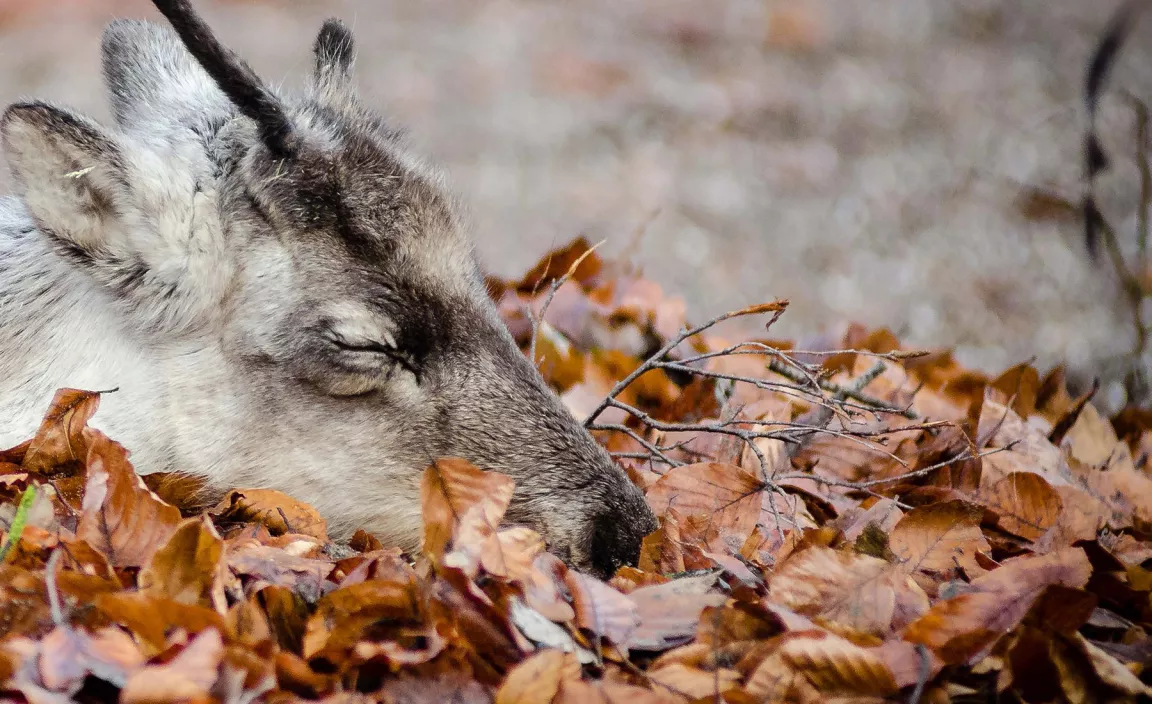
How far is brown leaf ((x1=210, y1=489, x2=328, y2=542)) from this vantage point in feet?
9.78

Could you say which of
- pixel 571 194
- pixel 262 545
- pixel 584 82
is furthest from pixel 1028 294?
pixel 262 545

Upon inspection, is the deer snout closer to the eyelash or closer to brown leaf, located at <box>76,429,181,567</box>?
the eyelash

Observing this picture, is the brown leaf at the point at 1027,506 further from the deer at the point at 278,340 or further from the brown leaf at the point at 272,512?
the brown leaf at the point at 272,512

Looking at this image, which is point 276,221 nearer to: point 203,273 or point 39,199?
point 203,273

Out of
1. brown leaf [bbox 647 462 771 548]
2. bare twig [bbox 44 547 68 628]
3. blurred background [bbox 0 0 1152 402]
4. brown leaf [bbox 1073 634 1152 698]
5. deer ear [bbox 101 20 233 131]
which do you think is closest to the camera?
bare twig [bbox 44 547 68 628]

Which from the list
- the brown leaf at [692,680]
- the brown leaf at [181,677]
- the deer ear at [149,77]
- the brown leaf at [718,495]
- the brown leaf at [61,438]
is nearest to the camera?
the brown leaf at [181,677]

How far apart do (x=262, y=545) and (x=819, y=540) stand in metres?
1.52

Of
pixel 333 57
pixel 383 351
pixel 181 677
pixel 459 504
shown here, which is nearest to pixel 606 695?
pixel 459 504

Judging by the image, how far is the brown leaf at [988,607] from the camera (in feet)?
7.86

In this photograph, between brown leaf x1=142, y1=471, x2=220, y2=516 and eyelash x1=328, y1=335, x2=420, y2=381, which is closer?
brown leaf x1=142, y1=471, x2=220, y2=516

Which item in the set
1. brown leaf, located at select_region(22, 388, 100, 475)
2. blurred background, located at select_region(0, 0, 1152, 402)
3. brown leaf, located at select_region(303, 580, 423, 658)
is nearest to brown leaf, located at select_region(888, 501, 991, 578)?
brown leaf, located at select_region(303, 580, 423, 658)

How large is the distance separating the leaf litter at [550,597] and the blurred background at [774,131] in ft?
16.7

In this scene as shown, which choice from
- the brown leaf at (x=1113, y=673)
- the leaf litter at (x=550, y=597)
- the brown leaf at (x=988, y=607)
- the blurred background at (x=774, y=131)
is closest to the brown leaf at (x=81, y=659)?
the leaf litter at (x=550, y=597)

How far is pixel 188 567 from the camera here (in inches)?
92.4
